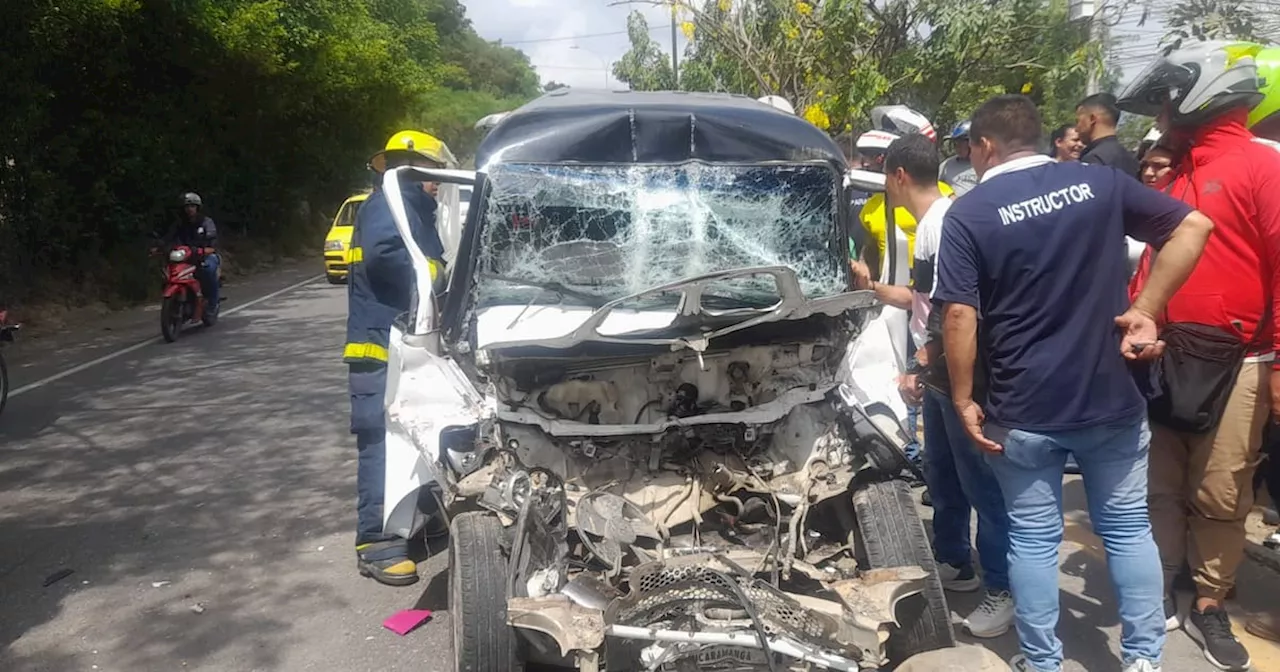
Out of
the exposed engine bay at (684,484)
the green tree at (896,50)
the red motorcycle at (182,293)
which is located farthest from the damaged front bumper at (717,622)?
the red motorcycle at (182,293)

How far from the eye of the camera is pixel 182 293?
11531 mm

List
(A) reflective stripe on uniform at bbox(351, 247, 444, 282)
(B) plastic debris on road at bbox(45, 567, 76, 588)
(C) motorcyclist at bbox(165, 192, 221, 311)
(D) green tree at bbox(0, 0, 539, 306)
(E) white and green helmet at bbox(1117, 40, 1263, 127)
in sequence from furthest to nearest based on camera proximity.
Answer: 1. (D) green tree at bbox(0, 0, 539, 306)
2. (C) motorcyclist at bbox(165, 192, 221, 311)
3. (B) plastic debris on road at bbox(45, 567, 76, 588)
4. (A) reflective stripe on uniform at bbox(351, 247, 444, 282)
5. (E) white and green helmet at bbox(1117, 40, 1263, 127)

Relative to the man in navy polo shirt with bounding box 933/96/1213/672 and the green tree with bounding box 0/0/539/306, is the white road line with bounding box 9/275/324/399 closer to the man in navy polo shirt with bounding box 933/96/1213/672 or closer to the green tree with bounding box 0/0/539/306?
the green tree with bounding box 0/0/539/306

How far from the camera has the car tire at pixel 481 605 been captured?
129 inches

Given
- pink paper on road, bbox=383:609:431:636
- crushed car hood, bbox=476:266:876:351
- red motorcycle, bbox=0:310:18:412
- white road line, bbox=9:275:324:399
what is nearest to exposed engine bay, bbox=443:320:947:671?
crushed car hood, bbox=476:266:876:351

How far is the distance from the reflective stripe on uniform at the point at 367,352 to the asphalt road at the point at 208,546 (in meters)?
1.02

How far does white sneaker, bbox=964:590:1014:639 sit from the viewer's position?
4.00 metres

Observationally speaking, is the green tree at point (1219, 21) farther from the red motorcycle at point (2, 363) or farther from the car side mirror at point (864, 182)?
the red motorcycle at point (2, 363)

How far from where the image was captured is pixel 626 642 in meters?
2.91

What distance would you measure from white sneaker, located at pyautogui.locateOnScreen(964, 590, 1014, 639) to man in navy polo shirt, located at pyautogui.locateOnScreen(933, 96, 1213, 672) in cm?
65

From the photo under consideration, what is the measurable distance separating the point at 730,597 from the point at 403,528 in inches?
59.9

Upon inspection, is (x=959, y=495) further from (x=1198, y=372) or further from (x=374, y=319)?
(x=374, y=319)

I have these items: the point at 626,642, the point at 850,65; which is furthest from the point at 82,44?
the point at 626,642

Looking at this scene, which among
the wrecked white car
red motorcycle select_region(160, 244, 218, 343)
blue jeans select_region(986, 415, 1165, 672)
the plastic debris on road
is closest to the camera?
the wrecked white car
